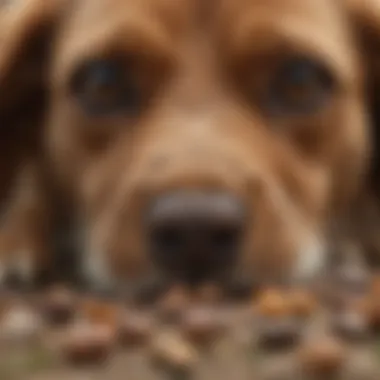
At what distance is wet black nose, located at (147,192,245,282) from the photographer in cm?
204

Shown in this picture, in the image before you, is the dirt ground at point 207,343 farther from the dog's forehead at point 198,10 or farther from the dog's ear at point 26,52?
the dog's ear at point 26,52

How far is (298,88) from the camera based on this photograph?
2.46 m

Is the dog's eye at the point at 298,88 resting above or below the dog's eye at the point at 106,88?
below

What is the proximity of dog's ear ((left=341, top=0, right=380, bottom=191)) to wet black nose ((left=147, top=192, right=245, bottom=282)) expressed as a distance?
0.75 metres

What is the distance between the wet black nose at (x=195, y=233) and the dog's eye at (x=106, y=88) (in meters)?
0.39

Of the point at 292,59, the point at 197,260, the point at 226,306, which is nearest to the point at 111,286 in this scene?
the point at 197,260

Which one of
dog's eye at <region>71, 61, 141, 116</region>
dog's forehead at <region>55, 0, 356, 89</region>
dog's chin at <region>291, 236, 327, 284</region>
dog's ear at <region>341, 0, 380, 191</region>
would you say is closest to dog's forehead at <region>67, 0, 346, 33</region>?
dog's forehead at <region>55, 0, 356, 89</region>

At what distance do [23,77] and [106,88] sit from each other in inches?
15.3

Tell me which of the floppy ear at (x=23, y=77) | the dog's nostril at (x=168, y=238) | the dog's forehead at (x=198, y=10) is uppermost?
the floppy ear at (x=23, y=77)

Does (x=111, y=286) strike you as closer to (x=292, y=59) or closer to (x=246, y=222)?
(x=246, y=222)

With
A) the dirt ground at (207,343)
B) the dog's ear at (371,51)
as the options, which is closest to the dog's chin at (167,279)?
the dirt ground at (207,343)

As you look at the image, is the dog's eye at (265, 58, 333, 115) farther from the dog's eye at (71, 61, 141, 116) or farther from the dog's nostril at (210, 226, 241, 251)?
the dog's nostril at (210, 226, 241, 251)

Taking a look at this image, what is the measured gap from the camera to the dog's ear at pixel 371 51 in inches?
107

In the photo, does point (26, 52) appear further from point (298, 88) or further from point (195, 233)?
point (195, 233)
